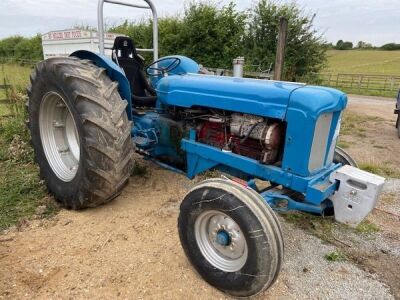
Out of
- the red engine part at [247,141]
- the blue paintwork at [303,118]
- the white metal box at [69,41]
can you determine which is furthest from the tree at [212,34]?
the blue paintwork at [303,118]

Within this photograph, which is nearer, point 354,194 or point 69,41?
point 354,194

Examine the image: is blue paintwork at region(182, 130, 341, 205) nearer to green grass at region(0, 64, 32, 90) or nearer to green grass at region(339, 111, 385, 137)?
green grass at region(339, 111, 385, 137)

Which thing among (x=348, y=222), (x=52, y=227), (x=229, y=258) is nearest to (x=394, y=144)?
(x=348, y=222)

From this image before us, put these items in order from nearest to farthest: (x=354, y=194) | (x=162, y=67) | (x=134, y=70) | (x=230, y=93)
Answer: (x=354, y=194) < (x=230, y=93) < (x=134, y=70) < (x=162, y=67)

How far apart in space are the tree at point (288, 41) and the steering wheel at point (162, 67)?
27.6 ft

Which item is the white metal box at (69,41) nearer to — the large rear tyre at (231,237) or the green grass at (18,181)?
the green grass at (18,181)

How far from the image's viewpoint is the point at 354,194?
2381mm

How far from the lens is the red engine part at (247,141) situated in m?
2.51

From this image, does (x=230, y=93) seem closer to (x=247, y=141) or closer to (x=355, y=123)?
(x=247, y=141)

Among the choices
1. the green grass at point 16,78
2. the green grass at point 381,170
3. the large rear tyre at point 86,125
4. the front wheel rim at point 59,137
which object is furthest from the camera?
the green grass at point 16,78

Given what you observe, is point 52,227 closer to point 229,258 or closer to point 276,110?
point 229,258

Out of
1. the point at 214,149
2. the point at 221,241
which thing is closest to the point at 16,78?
the point at 214,149

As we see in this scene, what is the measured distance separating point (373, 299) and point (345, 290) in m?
0.18

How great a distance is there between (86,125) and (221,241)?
143cm
